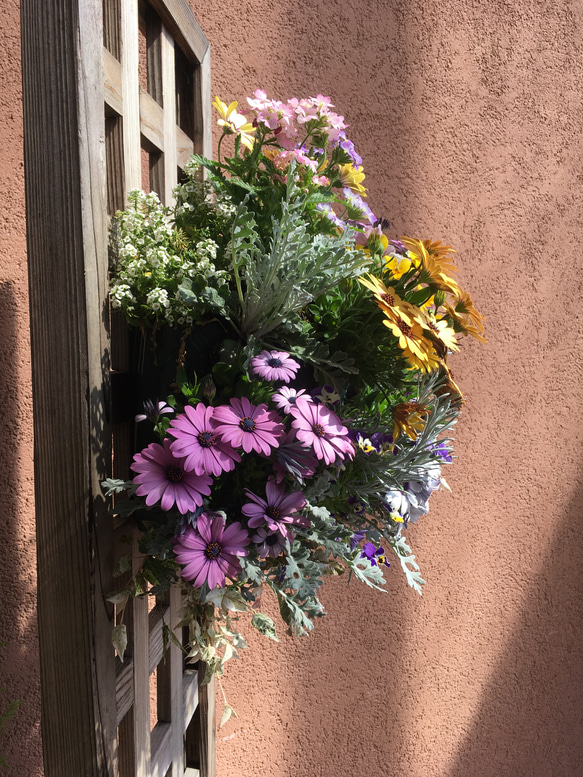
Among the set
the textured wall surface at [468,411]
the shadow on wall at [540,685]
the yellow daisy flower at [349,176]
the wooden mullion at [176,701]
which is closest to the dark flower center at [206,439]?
the yellow daisy flower at [349,176]

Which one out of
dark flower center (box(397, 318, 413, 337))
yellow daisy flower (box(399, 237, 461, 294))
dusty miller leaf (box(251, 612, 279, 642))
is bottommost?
dusty miller leaf (box(251, 612, 279, 642))

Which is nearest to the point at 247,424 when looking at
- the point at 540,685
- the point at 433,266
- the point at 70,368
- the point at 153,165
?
the point at 70,368

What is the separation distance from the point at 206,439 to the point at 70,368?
7.3 inches

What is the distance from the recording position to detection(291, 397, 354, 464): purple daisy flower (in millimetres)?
679

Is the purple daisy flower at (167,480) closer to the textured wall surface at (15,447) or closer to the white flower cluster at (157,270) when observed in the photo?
the white flower cluster at (157,270)

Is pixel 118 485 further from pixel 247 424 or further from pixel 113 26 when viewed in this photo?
pixel 113 26

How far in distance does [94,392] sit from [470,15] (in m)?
1.69

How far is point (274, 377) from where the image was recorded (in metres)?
0.70

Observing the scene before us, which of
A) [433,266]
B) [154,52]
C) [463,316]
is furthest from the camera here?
[154,52]

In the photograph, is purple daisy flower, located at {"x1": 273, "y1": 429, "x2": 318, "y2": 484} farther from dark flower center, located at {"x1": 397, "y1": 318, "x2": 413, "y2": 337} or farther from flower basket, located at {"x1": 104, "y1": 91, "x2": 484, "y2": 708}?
dark flower center, located at {"x1": 397, "y1": 318, "x2": 413, "y2": 337}

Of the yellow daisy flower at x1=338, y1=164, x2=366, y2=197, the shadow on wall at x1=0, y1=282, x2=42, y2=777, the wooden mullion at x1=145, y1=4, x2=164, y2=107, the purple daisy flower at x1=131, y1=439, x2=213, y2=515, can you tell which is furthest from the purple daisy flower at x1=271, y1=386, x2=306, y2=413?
the shadow on wall at x1=0, y1=282, x2=42, y2=777

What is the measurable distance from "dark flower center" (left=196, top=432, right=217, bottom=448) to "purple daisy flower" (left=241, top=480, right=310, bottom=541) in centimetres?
8

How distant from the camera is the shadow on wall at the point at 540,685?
6.77 feet

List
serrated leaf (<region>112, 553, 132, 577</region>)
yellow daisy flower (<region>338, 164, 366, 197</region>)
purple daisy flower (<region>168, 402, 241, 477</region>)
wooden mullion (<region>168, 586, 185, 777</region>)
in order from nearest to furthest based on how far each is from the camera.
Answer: purple daisy flower (<region>168, 402, 241, 477</region>) → serrated leaf (<region>112, 553, 132, 577</region>) → yellow daisy flower (<region>338, 164, 366, 197</region>) → wooden mullion (<region>168, 586, 185, 777</region>)
